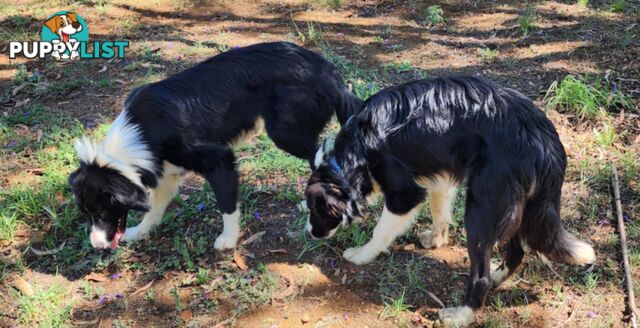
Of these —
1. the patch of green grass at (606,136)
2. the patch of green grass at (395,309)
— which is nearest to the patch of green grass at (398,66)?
the patch of green grass at (606,136)

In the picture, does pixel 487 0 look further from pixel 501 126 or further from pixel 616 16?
pixel 501 126

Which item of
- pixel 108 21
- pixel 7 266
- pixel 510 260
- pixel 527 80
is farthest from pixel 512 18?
pixel 7 266

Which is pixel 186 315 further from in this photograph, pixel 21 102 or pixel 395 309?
pixel 21 102

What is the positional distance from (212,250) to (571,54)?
4.67m

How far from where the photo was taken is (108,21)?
8109mm

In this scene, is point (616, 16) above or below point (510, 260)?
above

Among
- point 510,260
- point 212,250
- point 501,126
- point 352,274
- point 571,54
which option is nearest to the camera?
point 501,126

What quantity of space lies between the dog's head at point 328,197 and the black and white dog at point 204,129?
0.51m

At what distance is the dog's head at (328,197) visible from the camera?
3.49 metres

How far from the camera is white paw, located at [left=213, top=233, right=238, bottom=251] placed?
3.92 meters

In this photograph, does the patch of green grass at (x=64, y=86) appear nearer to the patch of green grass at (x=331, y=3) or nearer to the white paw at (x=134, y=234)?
the white paw at (x=134, y=234)

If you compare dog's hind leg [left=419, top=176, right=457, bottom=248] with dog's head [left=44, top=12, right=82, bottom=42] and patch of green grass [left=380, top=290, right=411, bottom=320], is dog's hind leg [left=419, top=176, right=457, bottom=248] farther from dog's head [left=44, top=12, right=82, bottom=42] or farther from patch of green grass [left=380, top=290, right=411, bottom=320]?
dog's head [left=44, top=12, right=82, bottom=42]

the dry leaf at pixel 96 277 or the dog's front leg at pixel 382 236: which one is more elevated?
the dog's front leg at pixel 382 236

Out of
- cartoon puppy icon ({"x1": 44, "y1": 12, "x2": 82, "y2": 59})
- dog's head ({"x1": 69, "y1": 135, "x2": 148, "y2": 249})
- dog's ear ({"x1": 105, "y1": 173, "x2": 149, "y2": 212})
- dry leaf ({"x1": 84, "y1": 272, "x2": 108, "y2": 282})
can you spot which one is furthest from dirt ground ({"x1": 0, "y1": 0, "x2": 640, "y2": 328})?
cartoon puppy icon ({"x1": 44, "y1": 12, "x2": 82, "y2": 59})
